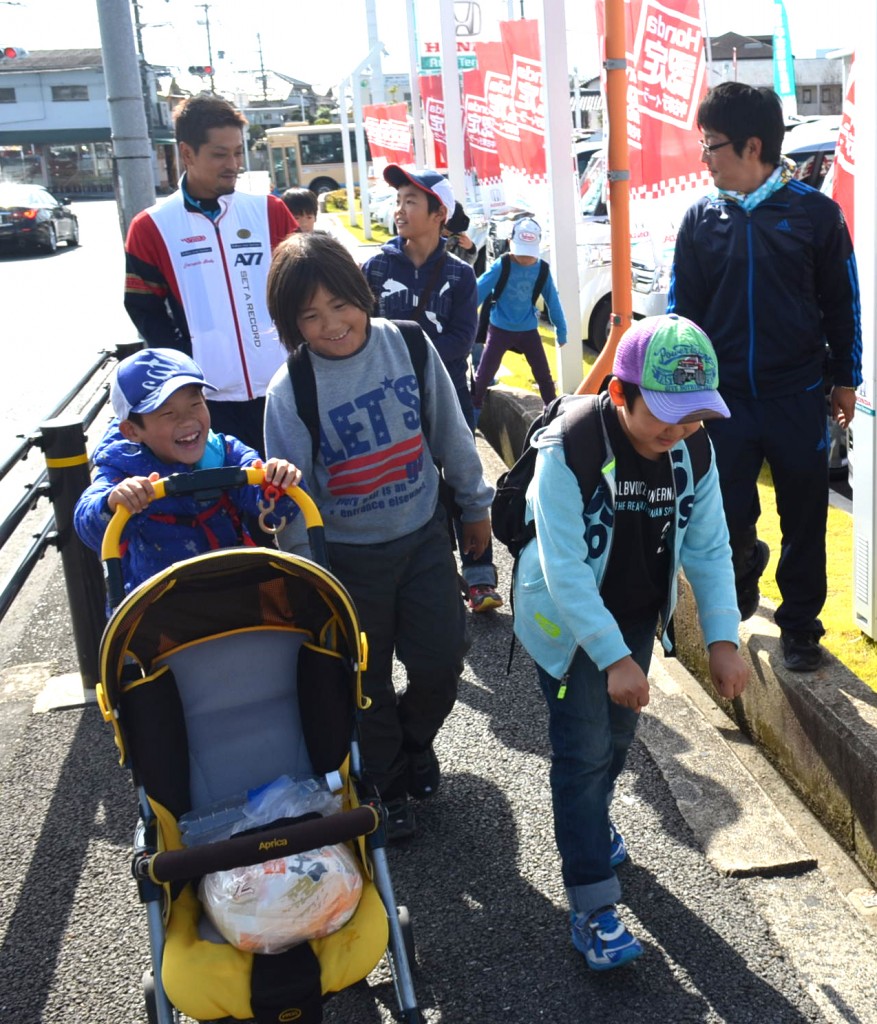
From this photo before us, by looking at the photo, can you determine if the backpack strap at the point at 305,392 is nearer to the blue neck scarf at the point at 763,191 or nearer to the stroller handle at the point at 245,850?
the stroller handle at the point at 245,850

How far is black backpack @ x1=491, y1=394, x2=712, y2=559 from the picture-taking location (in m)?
2.77

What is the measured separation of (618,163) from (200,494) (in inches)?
156

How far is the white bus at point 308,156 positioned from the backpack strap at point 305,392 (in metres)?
48.4

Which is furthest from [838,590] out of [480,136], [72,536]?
[480,136]

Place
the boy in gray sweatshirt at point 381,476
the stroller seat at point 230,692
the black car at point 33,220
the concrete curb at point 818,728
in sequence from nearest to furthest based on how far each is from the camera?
the stroller seat at point 230,692
the boy in gray sweatshirt at point 381,476
the concrete curb at point 818,728
the black car at point 33,220

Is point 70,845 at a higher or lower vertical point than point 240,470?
lower

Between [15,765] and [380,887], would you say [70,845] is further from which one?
[380,887]

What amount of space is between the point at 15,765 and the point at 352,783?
203 centimetres

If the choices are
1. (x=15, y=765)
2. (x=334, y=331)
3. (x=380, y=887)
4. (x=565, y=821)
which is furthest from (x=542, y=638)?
(x=15, y=765)

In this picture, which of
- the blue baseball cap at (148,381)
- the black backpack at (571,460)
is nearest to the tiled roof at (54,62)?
the blue baseball cap at (148,381)

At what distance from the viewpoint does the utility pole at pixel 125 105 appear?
7.25m

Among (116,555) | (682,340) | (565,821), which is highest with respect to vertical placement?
(682,340)

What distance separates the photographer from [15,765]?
4.29 m

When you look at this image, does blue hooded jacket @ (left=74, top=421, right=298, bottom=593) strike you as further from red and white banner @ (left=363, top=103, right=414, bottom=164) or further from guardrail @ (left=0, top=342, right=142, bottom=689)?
red and white banner @ (left=363, top=103, right=414, bottom=164)
